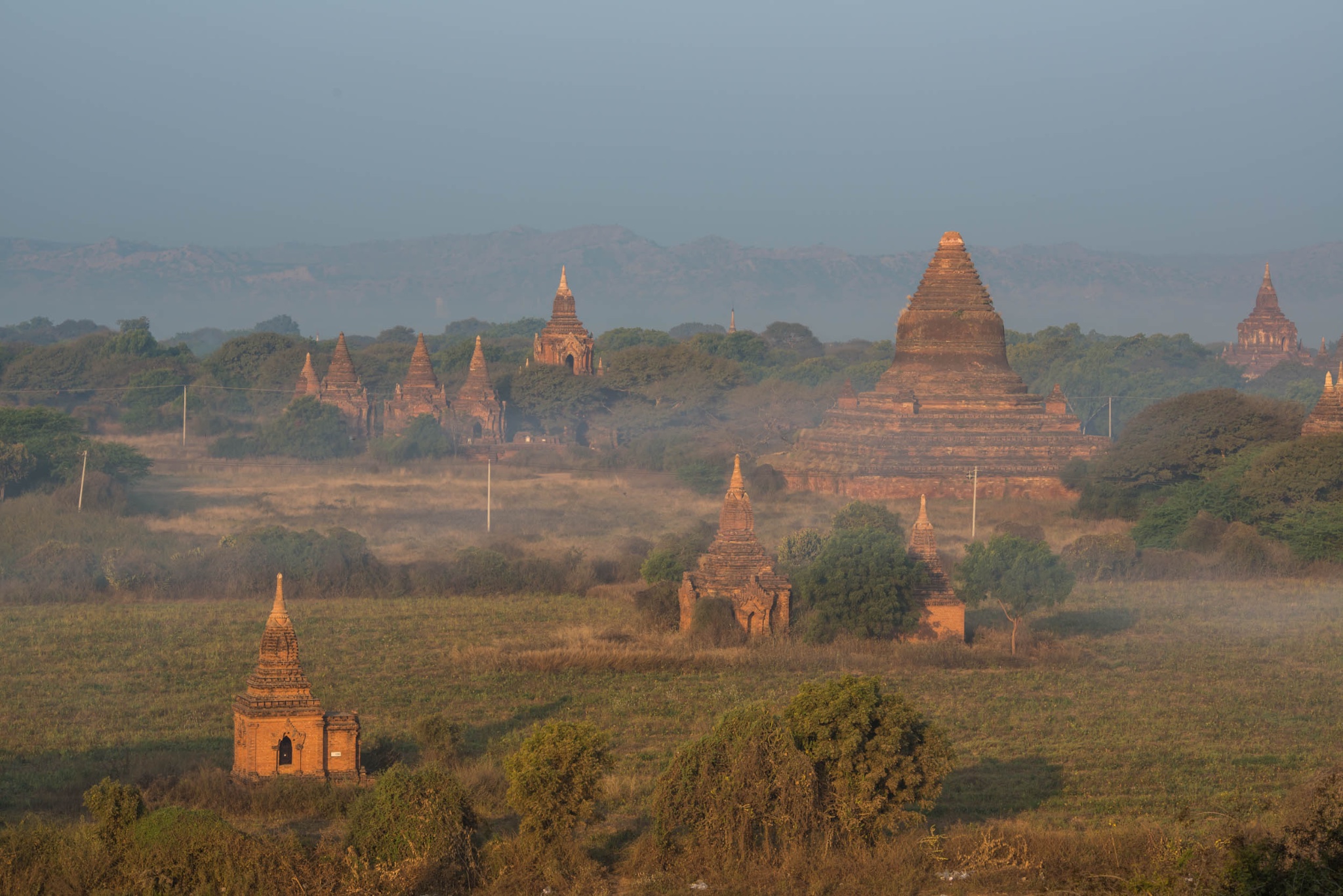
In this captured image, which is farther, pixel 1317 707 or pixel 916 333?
pixel 916 333

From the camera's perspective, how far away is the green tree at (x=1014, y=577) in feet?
104

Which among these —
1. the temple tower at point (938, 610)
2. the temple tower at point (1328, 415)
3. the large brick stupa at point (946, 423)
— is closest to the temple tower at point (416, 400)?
the large brick stupa at point (946, 423)

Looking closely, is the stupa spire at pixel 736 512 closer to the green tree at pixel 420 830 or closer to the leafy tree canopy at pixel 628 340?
the green tree at pixel 420 830

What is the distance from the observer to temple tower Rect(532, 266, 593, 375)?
265ft

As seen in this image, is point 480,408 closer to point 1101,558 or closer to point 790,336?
point 1101,558

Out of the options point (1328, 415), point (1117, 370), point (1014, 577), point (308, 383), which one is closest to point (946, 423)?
point (1328, 415)

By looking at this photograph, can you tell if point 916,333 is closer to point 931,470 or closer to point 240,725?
point 931,470

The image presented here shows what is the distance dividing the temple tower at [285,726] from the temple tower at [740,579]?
1091 centimetres

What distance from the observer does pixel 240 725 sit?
20219mm

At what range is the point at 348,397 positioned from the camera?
73.6m

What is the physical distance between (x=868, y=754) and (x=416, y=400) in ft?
184

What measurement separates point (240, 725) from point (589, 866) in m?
5.31

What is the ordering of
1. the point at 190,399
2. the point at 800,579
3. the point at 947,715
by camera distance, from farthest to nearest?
the point at 190,399
the point at 800,579
the point at 947,715

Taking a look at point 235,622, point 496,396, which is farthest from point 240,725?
point 496,396
